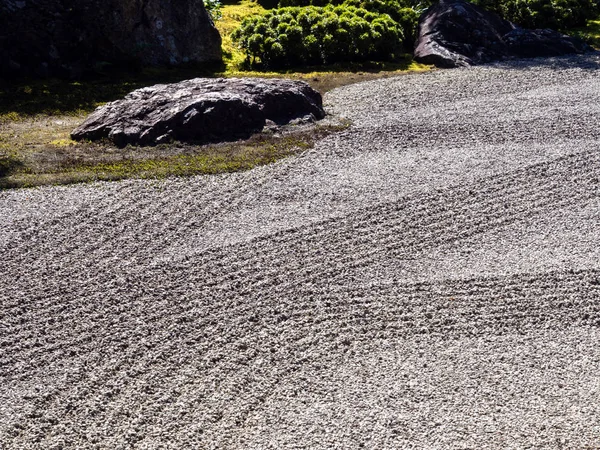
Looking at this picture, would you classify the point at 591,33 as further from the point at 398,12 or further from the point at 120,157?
the point at 120,157

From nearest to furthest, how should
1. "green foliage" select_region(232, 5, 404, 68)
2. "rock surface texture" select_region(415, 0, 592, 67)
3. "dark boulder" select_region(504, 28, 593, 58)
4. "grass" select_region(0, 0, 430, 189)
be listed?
"grass" select_region(0, 0, 430, 189), "green foliage" select_region(232, 5, 404, 68), "rock surface texture" select_region(415, 0, 592, 67), "dark boulder" select_region(504, 28, 593, 58)

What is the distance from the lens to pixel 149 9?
1581 centimetres

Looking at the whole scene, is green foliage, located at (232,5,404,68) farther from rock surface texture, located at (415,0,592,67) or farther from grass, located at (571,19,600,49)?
grass, located at (571,19,600,49)

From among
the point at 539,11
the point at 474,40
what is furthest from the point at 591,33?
the point at 474,40

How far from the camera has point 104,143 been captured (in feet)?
38.4

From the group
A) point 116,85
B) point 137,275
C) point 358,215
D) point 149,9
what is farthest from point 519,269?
point 149,9

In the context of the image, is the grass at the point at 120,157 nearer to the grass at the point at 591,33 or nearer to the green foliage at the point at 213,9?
the green foliage at the point at 213,9

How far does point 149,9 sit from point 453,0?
7.20m

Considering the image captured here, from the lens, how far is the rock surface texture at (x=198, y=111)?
1179 cm

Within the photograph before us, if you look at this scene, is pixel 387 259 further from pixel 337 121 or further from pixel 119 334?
pixel 337 121

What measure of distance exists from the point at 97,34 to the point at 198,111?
16.1 feet

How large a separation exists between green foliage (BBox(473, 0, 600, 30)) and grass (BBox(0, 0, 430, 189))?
4801 millimetres

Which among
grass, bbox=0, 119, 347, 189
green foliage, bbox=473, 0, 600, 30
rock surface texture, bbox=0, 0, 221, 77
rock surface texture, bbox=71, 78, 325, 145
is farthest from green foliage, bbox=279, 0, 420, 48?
grass, bbox=0, 119, 347, 189

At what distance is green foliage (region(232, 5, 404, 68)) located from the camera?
16.5 meters
